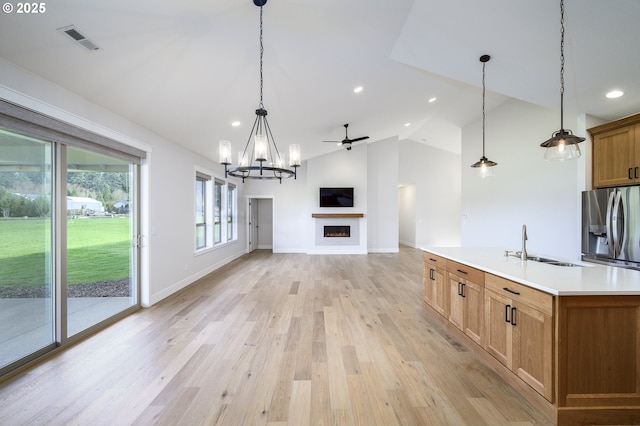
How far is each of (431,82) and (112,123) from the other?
4.91m

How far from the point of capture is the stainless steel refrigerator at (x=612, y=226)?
3.01 meters

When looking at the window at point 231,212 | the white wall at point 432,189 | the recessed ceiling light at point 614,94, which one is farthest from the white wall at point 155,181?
the white wall at point 432,189

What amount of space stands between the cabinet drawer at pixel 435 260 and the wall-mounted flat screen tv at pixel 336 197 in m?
5.04

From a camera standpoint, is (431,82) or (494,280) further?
(431,82)

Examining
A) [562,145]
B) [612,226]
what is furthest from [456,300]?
[612,226]

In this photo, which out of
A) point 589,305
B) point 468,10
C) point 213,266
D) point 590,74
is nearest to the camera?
point 589,305

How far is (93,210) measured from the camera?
321 centimetres

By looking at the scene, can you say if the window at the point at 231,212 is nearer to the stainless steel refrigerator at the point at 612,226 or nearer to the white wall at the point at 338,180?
the white wall at the point at 338,180

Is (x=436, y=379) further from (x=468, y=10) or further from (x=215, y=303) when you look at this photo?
(x=468, y=10)

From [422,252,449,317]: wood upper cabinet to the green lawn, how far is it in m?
4.23

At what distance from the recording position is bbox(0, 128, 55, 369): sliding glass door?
7.38ft

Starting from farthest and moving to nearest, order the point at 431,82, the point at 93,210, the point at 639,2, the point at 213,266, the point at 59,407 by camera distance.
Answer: the point at 213,266 → the point at 431,82 → the point at 93,210 → the point at 639,2 → the point at 59,407

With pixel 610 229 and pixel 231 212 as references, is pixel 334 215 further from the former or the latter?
pixel 610 229

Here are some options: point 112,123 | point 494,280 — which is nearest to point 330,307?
point 494,280
